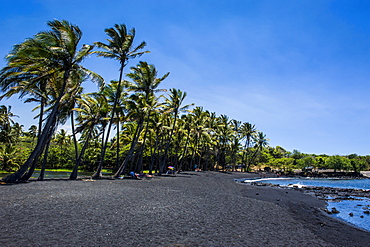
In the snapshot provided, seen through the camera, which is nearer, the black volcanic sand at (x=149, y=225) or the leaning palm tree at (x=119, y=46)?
the black volcanic sand at (x=149, y=225)

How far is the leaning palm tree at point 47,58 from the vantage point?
50.2 ft

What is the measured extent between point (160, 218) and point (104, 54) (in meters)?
18.9

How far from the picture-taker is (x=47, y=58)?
16.4 metres

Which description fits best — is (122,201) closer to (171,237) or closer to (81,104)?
(171,237)

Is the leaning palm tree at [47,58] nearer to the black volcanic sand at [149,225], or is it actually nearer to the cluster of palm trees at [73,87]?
the cluster of palm trees at [73,87]

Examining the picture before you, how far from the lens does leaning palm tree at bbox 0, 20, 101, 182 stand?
15312 millimetres

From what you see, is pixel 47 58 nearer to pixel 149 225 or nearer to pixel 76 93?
pixel 76 93

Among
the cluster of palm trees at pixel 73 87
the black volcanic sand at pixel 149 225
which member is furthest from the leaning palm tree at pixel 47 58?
the black volcanic sand at pixel 149 225

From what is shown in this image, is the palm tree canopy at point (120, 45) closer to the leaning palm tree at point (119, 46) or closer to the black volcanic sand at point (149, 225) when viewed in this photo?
the leaning palm tree at point (119, 46)

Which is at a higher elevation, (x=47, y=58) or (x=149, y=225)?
(x=47, y=58)

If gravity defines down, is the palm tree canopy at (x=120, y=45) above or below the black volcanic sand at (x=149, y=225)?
above

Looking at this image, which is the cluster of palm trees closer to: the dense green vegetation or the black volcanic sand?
the dense green vegetation

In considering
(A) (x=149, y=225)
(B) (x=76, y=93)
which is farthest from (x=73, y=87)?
(A) (x=149, y=225)

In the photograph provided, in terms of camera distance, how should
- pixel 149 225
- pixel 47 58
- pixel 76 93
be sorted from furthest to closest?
1. pixel 76 93
2. pixel 47 58
3. pixel 149 225
